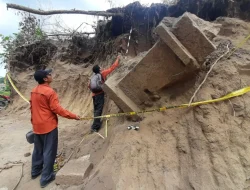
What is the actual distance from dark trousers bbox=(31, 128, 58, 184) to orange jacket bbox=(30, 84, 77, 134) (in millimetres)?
129

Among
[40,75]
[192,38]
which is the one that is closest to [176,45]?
[192,38]

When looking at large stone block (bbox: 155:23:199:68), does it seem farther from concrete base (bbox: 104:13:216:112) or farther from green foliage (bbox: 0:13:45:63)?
green foliage (bbox: 0:13:45:63)

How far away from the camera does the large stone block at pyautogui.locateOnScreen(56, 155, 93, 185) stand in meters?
3.24

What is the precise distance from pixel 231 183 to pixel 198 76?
1.52 meters

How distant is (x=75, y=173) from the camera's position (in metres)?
3.29

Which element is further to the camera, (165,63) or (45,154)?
(45,154)

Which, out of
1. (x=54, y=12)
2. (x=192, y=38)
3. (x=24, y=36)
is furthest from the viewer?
(x=24, y=36)

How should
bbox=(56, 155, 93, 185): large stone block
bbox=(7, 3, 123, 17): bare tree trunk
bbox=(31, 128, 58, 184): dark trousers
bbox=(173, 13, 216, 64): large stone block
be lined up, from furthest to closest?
bbox=(7, 3, 123, 17): bare tree trunk, bbox=(31, 128, 58, 184): dark trousers, bbox=(56, 155, 93, 185): large stone block, bbox=(173, 13, 216, 64): large stone block

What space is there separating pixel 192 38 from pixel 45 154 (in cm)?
287

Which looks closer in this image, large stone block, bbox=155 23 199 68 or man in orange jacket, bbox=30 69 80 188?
large stone block, bbox=155 23 199 68

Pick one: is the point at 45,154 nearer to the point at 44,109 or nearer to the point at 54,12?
the point at 44,109

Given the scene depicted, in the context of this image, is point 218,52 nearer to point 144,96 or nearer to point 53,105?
point 144,96

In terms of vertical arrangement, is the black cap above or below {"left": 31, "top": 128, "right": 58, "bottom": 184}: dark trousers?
above

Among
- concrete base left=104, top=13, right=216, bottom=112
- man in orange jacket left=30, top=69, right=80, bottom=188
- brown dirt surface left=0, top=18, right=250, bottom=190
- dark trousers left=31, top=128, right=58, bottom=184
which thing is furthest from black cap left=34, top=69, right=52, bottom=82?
brown dirt surface left=0, top=18, right=250, bottom=190
